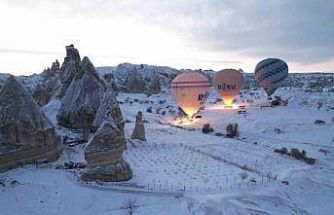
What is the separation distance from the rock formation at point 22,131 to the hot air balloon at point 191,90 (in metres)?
22.2

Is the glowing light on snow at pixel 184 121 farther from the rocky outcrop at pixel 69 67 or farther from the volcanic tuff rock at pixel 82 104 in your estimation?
the volcanic tuff rock at pixel 82 104

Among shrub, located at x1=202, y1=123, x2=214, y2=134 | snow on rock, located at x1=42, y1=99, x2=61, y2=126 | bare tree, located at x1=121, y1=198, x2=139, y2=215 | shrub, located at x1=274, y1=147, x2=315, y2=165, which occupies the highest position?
snow on rock, located at x1=42, y1=99, x2=61, y2=126

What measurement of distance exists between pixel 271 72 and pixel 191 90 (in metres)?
18.1

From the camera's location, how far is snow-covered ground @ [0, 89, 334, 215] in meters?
19.2

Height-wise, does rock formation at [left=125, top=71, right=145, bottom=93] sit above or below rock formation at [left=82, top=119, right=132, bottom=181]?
above

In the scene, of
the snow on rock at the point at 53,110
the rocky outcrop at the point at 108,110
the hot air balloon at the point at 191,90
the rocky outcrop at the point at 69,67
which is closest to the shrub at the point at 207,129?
the hot air balloon at the point at 191,90

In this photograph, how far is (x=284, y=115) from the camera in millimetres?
48656

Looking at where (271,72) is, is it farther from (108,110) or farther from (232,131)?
(108,110)

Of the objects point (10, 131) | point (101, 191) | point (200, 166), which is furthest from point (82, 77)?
point (101, 191)

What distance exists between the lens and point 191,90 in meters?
46.8

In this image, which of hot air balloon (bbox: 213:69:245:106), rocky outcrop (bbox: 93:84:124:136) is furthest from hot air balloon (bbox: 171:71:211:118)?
rocky outcrop (bbox: 93:84:124:136)

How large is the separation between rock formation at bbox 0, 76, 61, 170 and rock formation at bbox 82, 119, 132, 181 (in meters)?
4.25

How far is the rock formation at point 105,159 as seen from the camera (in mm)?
21531

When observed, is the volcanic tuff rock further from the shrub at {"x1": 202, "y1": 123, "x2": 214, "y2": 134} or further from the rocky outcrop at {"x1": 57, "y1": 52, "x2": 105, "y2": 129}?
the shrub at {"x1": 202, "y1": 123, "x2": 214, "y2": 134}
